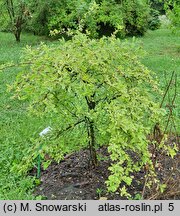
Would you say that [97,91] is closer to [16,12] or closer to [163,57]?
[163,57]

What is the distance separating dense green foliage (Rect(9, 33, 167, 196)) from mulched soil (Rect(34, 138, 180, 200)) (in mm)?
304

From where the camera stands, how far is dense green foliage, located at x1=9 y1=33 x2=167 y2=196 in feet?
8.73

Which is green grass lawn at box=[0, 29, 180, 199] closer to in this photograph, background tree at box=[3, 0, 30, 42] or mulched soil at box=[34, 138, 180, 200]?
mulched soil at box=[34, 138, 180, 200]

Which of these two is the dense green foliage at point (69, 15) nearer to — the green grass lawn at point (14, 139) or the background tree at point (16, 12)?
the background tree at point (16, 12)

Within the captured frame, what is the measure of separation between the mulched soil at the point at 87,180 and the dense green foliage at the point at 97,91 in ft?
1.00

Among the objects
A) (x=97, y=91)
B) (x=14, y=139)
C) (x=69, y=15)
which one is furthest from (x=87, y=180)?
(x=69, y=15)

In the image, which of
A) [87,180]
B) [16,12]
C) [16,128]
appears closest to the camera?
[87,180]

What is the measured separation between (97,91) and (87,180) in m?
0.86

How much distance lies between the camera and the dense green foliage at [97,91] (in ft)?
8.73

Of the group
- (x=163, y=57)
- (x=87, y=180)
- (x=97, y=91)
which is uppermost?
(x=97, y=91)

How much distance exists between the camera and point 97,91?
2.91 meters

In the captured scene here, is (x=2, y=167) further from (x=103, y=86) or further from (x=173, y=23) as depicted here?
(x=173, y=23)

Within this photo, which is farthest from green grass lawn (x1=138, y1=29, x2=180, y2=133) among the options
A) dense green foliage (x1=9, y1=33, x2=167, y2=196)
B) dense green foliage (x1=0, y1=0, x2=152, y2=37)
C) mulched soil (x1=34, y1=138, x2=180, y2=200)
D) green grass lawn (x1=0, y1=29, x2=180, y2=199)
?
dense green foliage (x1=9, y1=33, x2=167, y2=196)

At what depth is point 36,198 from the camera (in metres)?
3.09
